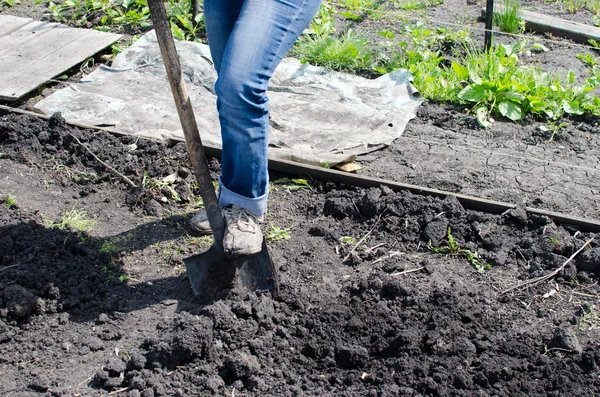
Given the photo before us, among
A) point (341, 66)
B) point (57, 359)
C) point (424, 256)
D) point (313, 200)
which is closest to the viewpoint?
point (57, 359)

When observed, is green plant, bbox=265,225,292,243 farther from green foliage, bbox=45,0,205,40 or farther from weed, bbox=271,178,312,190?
green foliage, bbox=45,0,205,40

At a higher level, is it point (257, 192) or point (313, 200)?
point (257, 192)

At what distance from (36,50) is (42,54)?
0.37ft

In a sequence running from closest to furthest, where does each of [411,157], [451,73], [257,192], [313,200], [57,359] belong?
A: 1. [57,359]
2. [257,192]
3. [313,200]
4. [411,157]
5. [451,73]

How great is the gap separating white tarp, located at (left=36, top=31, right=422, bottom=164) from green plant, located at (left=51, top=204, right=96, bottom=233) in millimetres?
914

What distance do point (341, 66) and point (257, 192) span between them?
9.54 feet

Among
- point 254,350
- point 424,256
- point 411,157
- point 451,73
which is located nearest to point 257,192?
point 254,350

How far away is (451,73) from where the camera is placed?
18.0ft

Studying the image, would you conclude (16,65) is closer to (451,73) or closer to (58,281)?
(58,281)

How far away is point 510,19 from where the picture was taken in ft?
20.8

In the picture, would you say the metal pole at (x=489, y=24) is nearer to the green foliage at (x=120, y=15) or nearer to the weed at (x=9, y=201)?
the green foliage at (x=120, y=15)

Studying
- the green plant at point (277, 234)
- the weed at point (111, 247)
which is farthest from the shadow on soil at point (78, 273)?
the green plant at point (277, 234)

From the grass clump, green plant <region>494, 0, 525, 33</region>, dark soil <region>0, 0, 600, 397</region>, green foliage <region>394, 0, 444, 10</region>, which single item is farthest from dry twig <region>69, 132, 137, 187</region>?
green plant <region>494, 0, 525, 33</region>

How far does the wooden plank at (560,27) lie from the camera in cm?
632
